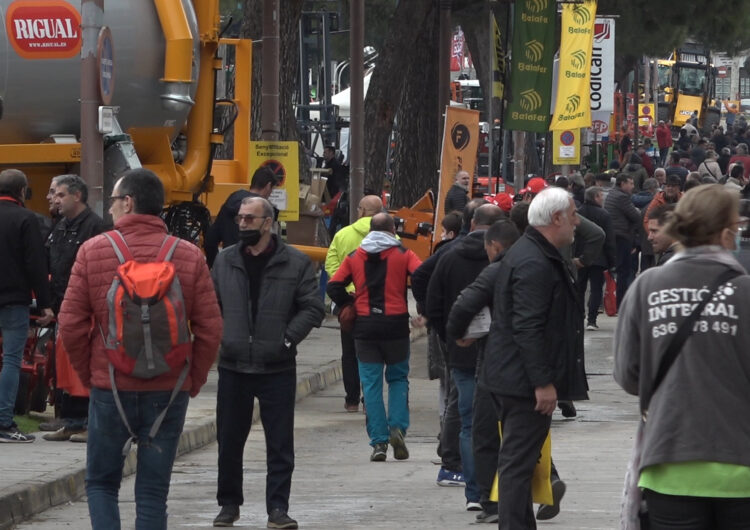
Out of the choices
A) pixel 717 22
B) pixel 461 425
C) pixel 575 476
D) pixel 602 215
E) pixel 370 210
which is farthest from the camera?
pixel 717 22

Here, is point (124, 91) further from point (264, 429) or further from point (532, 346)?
point (532, 346)

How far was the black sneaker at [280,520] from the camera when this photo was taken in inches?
339

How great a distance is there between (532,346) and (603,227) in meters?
12.6

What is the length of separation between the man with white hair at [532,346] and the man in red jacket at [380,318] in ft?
12.3

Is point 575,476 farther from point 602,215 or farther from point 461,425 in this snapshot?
point 602,215

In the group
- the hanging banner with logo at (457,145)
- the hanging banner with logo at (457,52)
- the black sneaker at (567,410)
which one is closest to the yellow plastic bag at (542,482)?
the black sneaker at (567,410)

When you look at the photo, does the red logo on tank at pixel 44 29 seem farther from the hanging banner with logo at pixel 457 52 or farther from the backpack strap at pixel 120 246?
the hanging banner with logo at pixel 457 52

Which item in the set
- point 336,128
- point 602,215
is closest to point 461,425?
point 602,215

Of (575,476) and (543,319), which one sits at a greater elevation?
(543,319)

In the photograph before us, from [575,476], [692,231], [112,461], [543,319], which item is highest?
[692,231]

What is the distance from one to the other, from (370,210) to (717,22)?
803 inches

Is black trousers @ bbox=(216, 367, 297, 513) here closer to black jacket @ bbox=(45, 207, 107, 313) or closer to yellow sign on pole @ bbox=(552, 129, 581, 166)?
black jacket @ bbox=(45, 207, 107, 313)

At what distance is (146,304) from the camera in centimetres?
660

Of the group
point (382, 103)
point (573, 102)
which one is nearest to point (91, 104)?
point (382, 103)
